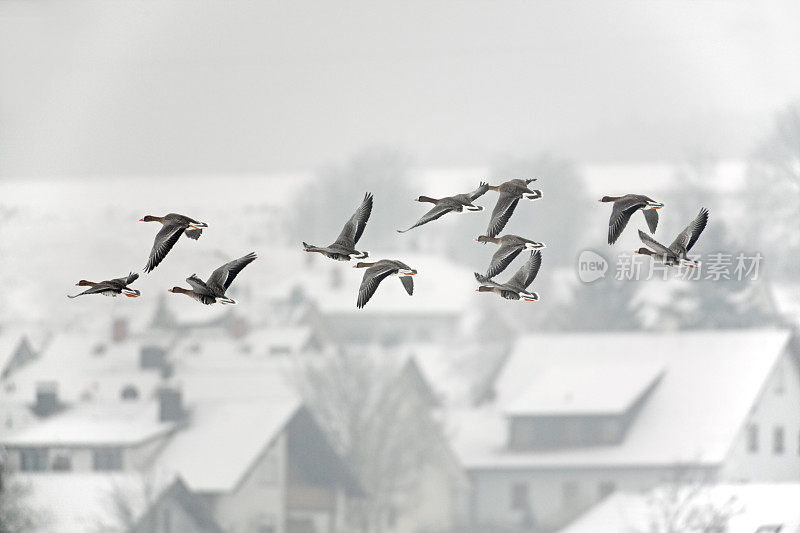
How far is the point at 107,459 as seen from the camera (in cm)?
2428

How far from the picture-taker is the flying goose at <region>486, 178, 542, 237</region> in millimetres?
4887

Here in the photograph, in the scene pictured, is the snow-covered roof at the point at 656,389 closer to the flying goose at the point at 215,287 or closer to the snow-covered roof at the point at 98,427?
the snow-covered roof at the point at 98,427

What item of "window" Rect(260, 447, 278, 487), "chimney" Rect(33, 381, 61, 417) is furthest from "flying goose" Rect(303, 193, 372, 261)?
"chimney" Rect(33, 381, 61, 417)

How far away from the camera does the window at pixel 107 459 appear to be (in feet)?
78.9

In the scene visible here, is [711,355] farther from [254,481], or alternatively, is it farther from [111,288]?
[111,288]

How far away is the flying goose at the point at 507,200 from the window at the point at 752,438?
1966cm

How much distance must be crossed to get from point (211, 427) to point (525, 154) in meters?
10.9

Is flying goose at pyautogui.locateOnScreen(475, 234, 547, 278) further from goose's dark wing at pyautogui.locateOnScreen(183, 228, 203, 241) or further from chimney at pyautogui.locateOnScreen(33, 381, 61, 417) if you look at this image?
chimney at pyautogui.locateOnScreen(33, 381, 61, 417)

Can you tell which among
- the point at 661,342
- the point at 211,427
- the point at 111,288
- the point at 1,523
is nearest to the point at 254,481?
the point at 211,427

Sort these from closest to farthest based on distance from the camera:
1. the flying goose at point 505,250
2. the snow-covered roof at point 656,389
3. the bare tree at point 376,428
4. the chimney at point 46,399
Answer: the flying goose at point 505,250, the snow-covered roof at point 656,389, the bare tree at point 376,428, the chimney at point 46,399

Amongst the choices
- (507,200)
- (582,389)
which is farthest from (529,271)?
(582,389)

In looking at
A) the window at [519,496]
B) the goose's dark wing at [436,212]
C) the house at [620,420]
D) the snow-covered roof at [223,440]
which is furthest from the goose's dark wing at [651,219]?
the snow-covered roof at [223,440]

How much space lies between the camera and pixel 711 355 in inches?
1064

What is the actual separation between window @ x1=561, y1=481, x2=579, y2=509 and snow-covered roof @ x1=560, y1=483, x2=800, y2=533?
0.51m
